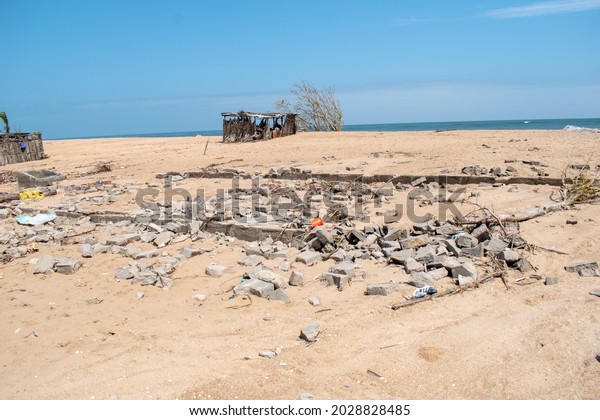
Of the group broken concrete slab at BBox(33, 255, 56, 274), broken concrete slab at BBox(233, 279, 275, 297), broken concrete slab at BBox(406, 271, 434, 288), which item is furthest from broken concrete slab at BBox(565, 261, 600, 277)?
broken concrete slab at BBox(33, 255, 56, 274)

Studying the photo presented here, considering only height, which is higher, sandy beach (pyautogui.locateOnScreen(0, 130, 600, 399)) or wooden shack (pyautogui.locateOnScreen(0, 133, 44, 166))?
wooden shack (pyautogui.locateOnScreen(0, 133, 44, 166))

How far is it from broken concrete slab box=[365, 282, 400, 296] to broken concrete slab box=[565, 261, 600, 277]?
1640 mm

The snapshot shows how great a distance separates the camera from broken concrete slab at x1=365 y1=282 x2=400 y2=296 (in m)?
4.37

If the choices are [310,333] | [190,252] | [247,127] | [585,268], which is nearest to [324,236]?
[190,252]

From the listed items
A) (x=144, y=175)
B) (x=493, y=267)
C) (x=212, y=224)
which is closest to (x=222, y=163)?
(x=144, y=175)

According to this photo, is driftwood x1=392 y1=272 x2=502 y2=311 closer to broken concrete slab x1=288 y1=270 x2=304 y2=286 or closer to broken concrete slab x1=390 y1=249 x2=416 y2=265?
broken concrete slab x1=390 y1=249 x2=416 y2=265

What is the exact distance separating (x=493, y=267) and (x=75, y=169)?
1366 cm

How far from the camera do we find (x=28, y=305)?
4.76 metres

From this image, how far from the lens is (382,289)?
14.4 ft

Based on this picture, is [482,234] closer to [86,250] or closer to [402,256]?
[402,256]

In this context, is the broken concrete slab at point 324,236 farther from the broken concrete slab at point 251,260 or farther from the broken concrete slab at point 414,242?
the broken concrete slab at point 414,242
